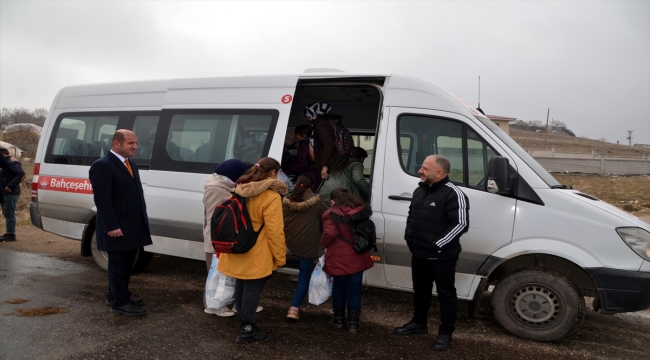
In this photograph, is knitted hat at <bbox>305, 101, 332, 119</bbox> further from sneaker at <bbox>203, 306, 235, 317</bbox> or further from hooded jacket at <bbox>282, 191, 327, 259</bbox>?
sneaker at <bbox>203, 306, 235, 317</bbox>

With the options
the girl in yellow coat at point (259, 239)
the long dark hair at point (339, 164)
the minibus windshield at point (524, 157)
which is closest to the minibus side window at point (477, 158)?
the minibus windshield at point (524, 157)

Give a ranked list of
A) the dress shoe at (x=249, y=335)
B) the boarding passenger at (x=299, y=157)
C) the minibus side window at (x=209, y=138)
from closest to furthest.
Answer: the dress shoe at (x=249, y=335) < the minibus side window at (x=209, y=138) < the boarding passenger at (x=299, y=157)

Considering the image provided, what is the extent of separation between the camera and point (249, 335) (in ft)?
15.0

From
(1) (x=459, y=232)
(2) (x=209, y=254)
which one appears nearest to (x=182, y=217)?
(2) (x=209, y=254)

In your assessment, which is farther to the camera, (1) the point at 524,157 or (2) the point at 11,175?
(2) the point at 11,175

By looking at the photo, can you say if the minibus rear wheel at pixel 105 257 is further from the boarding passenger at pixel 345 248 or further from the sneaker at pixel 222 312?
the boarding passenger at pixel 345 248

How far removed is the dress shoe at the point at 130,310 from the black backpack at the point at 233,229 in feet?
4.84

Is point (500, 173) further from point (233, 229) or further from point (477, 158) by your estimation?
point (233, 229)

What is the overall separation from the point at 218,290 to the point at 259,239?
91 centimetres

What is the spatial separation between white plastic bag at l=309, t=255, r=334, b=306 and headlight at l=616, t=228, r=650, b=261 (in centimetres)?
260

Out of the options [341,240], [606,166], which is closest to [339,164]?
[341,240]

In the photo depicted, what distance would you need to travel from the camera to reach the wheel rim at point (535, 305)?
4773 mm

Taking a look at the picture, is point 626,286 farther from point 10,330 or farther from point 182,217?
point 10,330

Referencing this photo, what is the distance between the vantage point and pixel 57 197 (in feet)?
22.8
